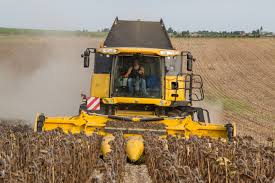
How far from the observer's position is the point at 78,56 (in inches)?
1246

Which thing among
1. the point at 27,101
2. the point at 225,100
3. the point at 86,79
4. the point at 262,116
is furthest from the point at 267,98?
the point at 27,101

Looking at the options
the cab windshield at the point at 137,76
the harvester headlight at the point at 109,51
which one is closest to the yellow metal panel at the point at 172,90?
the cab windshield at the point at 137,76

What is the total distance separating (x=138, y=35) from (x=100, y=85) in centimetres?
173

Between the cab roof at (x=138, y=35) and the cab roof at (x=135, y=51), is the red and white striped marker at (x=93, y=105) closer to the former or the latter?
the cab roof at (x=135, y=51)

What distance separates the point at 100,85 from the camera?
1366 cm

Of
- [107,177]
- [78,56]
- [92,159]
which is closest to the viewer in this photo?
[107,177]

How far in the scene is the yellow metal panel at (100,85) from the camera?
44.4 ft

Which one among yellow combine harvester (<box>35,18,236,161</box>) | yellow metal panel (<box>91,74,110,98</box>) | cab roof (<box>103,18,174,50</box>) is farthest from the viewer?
cab roof (<box>103,18,174,50</box>)

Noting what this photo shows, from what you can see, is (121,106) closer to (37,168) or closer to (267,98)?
(37,168)

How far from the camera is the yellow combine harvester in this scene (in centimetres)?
1207

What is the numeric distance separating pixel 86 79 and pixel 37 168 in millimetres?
18090

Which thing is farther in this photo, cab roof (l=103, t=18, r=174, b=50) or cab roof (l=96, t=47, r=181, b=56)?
cab roof (l=103, t=18, r=174, b=50)

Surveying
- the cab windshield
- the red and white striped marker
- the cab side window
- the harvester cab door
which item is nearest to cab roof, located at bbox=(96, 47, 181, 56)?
the cab windshield

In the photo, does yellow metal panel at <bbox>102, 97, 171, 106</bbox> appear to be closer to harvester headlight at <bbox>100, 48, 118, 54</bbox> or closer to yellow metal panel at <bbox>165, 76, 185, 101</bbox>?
yellow metal panel at <bbox>165, 76, 185, 101</bbox>
